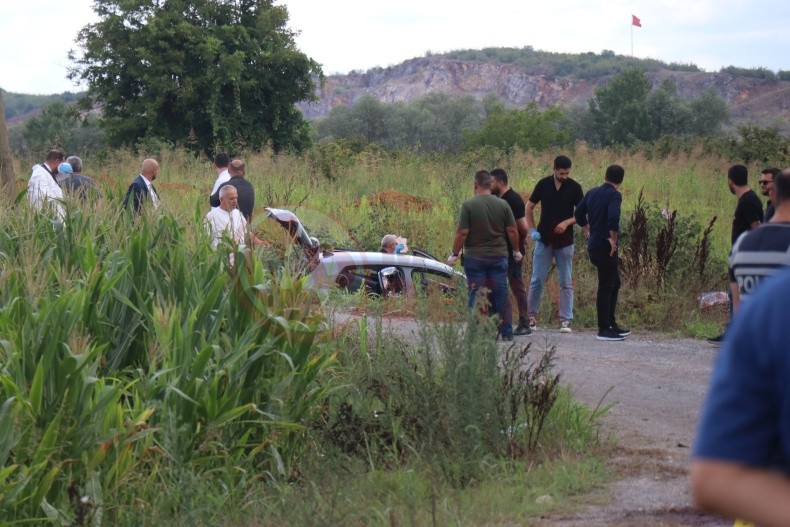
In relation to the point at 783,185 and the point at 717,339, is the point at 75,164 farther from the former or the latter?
the point at 783,185

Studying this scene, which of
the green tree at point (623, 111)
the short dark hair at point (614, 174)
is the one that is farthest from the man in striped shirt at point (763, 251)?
the green tree at point (623, 111)

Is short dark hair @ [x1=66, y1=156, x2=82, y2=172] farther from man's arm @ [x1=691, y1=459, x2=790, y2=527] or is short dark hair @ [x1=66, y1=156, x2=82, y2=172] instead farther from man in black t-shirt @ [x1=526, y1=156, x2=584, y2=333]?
man's arm @ [x1=691, y1=459, x2=790, y2=527]

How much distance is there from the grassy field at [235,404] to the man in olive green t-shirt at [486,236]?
2443 mm

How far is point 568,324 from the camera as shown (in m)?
13.3

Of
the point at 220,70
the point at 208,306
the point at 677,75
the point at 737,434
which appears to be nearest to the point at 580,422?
the point at 208,306

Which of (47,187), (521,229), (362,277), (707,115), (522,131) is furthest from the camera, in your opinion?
(707,115)

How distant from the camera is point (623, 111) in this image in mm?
71750

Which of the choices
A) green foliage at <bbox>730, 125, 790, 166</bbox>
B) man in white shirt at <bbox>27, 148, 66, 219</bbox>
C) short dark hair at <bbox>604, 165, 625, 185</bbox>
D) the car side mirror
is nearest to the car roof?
the car side mirror

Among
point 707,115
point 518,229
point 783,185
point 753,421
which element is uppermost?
point 707,115

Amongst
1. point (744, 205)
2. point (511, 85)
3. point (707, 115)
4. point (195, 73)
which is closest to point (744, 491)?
point (744, 205)

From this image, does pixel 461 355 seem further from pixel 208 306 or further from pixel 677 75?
pixel 677 75

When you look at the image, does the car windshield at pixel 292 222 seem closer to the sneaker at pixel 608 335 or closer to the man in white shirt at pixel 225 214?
the man in white shirt at pixel 225 214

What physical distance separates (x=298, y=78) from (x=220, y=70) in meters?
3.54

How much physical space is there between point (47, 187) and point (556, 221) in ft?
18.9
